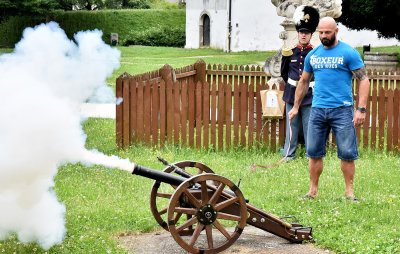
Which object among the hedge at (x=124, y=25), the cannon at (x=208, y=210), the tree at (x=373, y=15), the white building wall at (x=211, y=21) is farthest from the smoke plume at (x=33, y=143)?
the hedge at (x=124, y=25)

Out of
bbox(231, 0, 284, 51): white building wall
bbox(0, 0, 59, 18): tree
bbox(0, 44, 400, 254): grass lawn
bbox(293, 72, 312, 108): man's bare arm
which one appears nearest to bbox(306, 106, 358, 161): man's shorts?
bbox(293, 72, 312, 108): man's bare arm

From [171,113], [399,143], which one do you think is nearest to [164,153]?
[171,113]

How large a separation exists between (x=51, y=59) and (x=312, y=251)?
3059 mm

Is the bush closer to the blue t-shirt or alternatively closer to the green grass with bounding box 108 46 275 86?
the green grass with bounding box 108 46 275 86

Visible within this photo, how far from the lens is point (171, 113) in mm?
12016

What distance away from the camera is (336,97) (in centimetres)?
834

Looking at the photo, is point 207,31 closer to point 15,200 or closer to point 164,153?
point 164,153

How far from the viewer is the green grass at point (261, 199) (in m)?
7.03

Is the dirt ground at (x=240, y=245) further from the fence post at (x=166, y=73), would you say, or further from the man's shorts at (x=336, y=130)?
the fence post at (x=166, y=73)

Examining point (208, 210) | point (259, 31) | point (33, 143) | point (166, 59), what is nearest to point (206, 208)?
point (208, 210)

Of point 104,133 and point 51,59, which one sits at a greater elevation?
point 51,59

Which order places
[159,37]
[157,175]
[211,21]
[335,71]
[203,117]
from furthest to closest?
[159,37] → [211,21] → [203,117] → [335,71] → [157,175]

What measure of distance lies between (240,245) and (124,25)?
1835 inches

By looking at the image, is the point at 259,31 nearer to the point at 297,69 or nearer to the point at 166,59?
the point at 166,59
